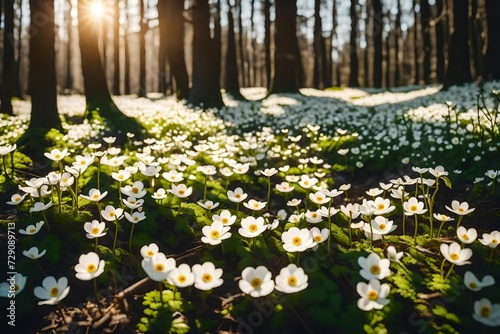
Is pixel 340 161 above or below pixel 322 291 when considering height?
above

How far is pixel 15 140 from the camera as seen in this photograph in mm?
6590

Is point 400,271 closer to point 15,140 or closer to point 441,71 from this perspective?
point 15,140

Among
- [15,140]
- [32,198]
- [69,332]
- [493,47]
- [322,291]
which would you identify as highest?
[493,47]

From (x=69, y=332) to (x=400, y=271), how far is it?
2.04 m

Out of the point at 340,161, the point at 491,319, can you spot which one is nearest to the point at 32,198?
the point at 491,319

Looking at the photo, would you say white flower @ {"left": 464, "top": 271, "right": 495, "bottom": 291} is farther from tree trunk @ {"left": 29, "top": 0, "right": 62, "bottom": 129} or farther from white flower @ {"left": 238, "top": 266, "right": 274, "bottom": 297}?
tree trunk @ {"left": 29, "top": 0, "right": 62, "bottom": 129}

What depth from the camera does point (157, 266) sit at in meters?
2.13

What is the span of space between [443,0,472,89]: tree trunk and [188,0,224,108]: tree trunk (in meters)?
8.21

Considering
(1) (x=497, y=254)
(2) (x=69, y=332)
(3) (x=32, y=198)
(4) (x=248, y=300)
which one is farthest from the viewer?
(3) (x=32, y=198)

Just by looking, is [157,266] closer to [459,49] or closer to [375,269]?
[375,269]

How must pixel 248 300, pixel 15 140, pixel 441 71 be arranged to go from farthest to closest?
pixel 441 71
pixel 15 140
pixel 248 300

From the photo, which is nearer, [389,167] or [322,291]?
[322,291]

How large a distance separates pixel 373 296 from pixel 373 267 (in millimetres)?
205

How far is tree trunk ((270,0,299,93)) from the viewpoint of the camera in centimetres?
1620
